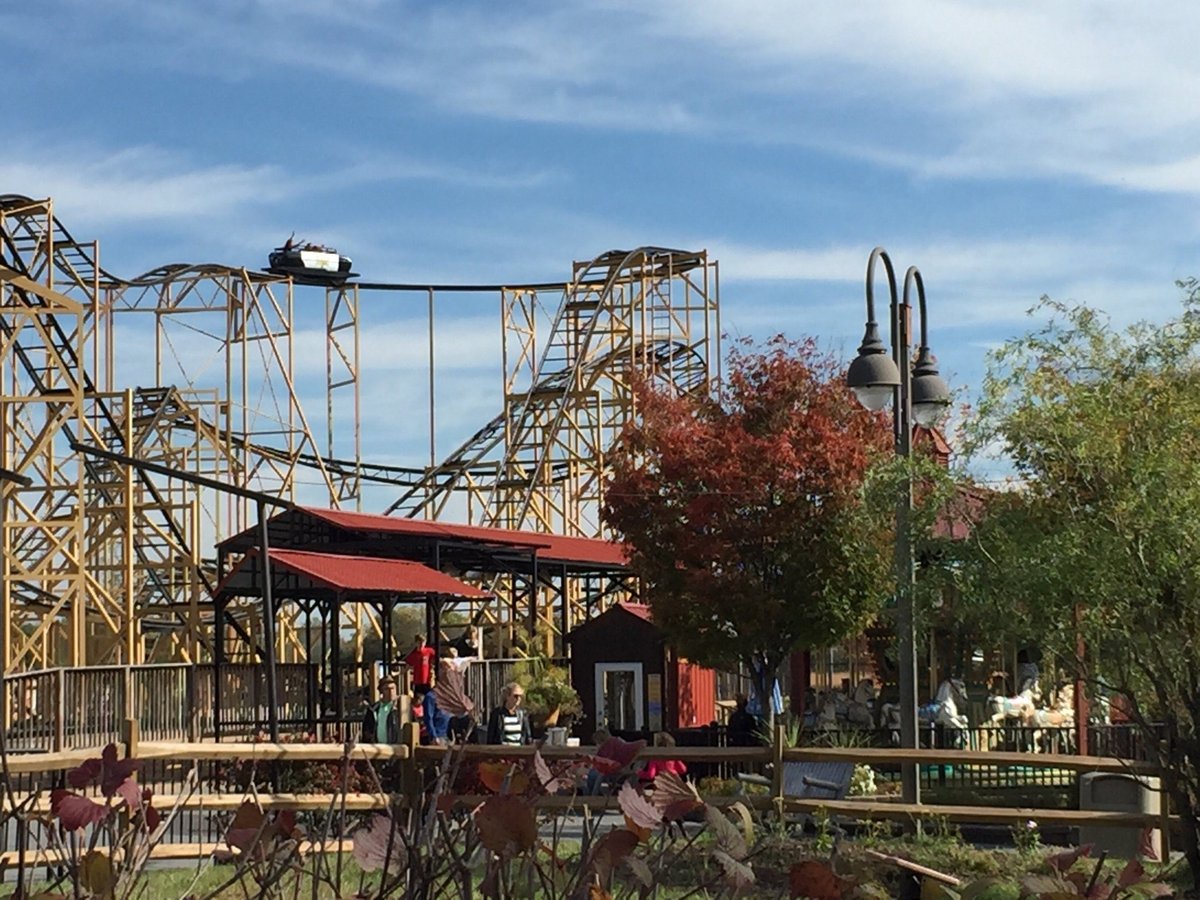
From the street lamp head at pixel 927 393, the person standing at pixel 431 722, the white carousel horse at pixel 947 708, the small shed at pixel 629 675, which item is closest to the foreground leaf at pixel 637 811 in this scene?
the street lamp head at pixel 927 393

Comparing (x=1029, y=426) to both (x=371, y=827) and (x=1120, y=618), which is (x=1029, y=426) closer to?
(x=1120, y=618)

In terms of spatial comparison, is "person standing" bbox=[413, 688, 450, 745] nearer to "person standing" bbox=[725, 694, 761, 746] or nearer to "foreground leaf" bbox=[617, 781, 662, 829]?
"person standing" bbox=[725, 694, 761, 746]

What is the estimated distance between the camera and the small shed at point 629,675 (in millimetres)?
26469

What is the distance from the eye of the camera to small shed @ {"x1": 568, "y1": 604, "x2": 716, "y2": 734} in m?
26.5

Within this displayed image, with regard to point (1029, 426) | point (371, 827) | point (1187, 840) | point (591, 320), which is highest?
point (591, 320)

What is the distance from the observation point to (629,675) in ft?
88.6

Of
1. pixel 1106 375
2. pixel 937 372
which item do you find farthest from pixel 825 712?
pixel 1106 375

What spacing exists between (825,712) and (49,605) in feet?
55.7

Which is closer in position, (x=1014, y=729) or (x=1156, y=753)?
(x=1156, y=753)

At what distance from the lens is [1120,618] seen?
12305mm

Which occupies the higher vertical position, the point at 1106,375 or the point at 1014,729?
the point at 1106,375

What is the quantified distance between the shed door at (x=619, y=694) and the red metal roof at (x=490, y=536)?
1.52 metres

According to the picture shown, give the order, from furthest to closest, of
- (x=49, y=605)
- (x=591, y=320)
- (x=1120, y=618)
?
(x=591, y=320) → (x=49, y=605) → (x=1120, y=618)

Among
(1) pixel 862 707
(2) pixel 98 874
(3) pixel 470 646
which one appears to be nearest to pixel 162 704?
(1) pixel 862 707
